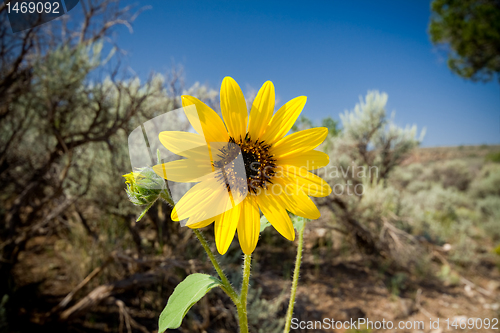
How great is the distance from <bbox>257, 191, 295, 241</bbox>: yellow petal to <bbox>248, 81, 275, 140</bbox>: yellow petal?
0.19 m

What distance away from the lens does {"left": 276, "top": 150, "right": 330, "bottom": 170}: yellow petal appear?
703 mm

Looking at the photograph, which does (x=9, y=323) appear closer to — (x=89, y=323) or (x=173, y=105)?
(x=89, y=323)

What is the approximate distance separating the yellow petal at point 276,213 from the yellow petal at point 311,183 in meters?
0.08

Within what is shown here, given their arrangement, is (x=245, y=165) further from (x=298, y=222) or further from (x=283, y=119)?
(x=298, y=222)

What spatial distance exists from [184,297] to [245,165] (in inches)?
14.6

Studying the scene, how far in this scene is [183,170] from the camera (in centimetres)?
65

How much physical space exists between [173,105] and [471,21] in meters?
11.4

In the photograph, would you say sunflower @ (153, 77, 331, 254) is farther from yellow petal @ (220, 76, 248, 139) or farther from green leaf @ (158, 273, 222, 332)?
green leaf @ (158, 273, 222, 332)

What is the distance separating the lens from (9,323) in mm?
1762

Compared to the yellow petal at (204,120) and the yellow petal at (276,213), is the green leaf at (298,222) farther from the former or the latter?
the yellow petal at (204,120)

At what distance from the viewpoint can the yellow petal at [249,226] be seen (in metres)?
0.61

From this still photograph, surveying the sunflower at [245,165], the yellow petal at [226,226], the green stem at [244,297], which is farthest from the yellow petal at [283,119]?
the green stem at [244,297]

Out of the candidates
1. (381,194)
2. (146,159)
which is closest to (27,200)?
(146,159)

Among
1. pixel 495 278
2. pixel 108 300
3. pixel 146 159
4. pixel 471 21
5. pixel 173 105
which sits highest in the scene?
pixel 471 21
